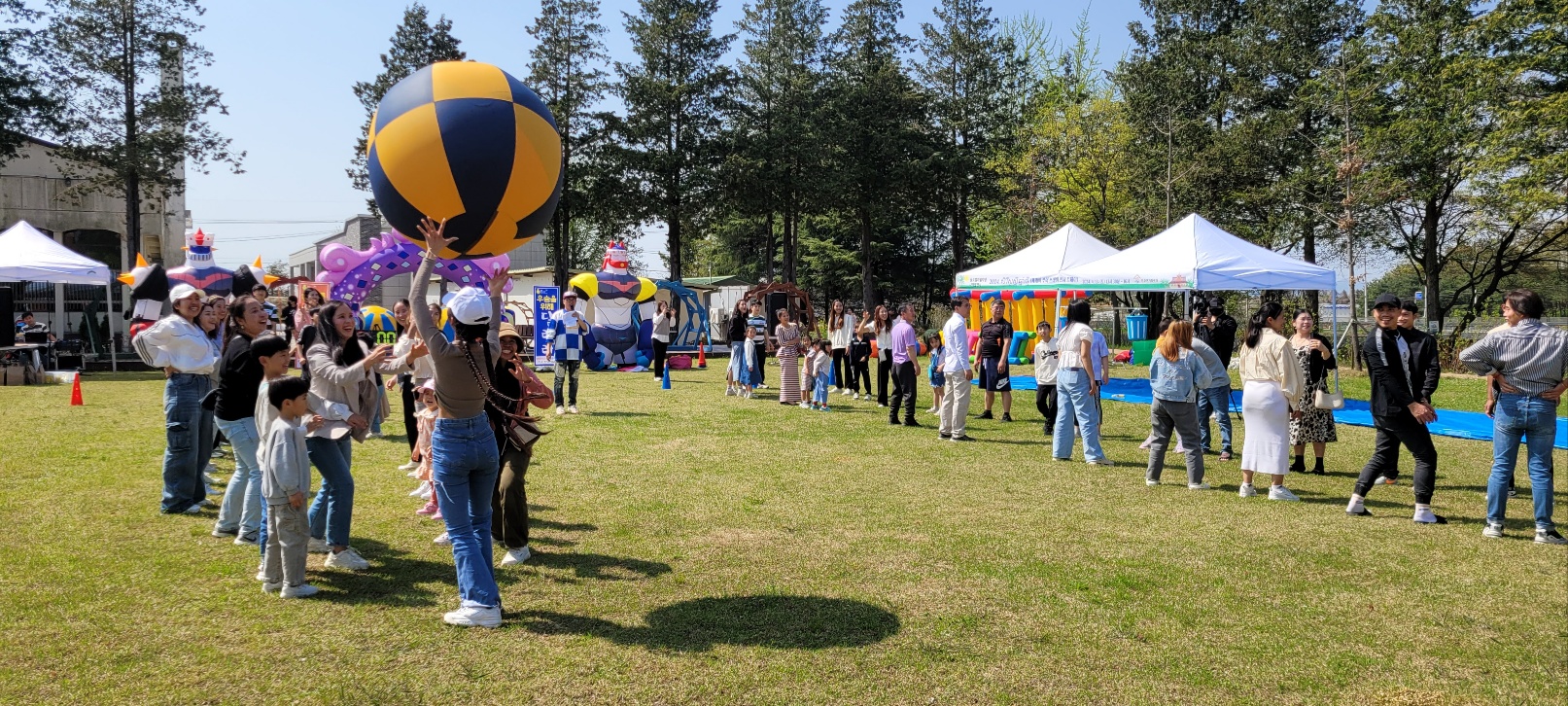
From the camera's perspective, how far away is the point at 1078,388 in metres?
9.33

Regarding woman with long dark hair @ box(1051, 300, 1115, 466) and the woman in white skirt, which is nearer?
the woman in white skirt

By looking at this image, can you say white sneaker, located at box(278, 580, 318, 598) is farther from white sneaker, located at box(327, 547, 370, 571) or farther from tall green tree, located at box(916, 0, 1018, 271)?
tall green tree, located at box(916, 0, 1018, 271)

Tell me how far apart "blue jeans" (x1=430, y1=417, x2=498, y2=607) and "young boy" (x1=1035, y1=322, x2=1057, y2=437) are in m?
7.73

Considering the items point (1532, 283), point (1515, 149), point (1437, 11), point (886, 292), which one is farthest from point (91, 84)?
point (1532, 283)

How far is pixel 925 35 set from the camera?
3888 cm

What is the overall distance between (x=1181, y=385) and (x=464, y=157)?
20.3 feet

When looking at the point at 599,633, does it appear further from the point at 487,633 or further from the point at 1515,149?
the point at 1515,149

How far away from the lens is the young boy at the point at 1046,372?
1109cm

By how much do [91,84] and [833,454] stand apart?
2568 cm

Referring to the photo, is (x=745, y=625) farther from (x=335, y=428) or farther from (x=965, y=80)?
(x=965, y=80)

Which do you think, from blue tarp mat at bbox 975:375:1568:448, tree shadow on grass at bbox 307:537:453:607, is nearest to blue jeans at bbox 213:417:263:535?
tree shadow on grass at bbox 307:537:453:607

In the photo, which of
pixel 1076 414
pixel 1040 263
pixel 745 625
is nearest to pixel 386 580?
pixel 745 625

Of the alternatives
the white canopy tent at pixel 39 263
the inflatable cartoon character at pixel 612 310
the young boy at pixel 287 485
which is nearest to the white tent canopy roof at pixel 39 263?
the white canopy tent at pixel 39 263

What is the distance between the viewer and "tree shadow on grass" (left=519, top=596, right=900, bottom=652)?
4500 millimetres
